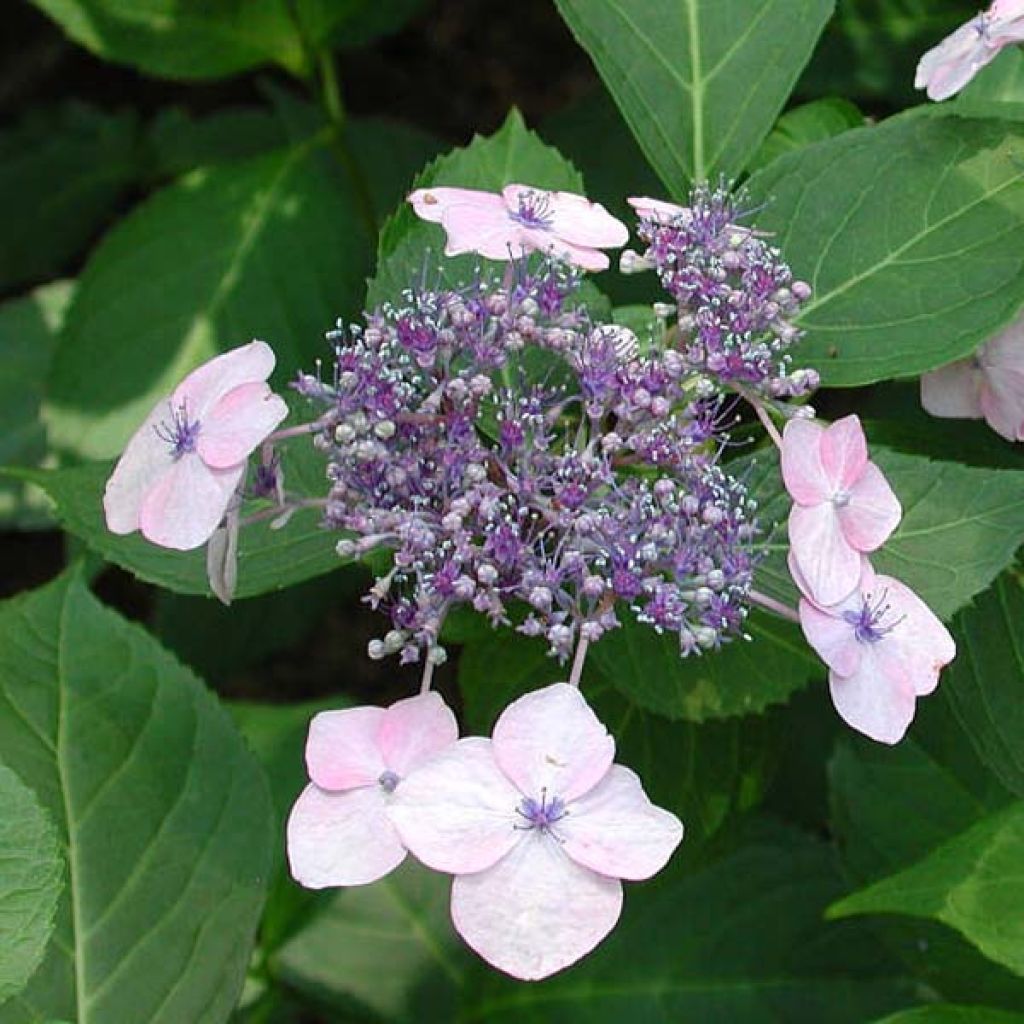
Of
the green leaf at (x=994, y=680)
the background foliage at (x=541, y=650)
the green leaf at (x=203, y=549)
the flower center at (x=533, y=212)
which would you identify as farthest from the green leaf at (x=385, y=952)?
the flower center at (x=533, y=212)

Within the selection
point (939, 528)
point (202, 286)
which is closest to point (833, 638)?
point (939, 528)

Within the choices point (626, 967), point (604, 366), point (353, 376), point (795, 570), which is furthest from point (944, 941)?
point (353, 376)

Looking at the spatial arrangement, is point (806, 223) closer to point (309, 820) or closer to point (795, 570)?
point (795, 570)

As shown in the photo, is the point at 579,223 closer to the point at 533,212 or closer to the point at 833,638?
the point at 533,212

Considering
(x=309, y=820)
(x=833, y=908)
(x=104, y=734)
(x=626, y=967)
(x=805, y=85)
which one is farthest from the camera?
(x=805, y=85)

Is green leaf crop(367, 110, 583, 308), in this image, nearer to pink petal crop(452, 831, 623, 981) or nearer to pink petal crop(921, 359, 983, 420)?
pink petal crop(921, 359, 983, 420)

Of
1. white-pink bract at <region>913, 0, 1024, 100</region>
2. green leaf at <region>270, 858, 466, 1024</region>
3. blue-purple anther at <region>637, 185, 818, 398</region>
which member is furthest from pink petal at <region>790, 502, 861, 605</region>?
green leaf at <region>270, 858, 466, 1024</region>
